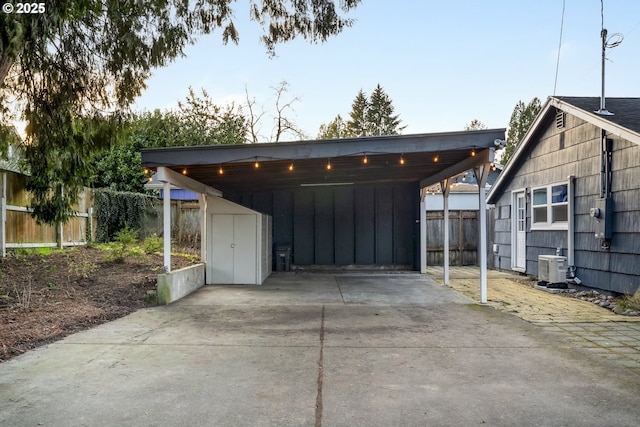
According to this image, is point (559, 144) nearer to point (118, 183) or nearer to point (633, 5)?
point (633, 5)

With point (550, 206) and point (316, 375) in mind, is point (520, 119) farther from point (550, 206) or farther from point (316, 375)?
point (316, 375)

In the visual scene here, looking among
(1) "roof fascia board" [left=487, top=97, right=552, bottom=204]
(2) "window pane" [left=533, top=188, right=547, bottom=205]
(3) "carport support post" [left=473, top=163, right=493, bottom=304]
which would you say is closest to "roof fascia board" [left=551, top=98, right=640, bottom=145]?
(1) "roof fascia board" [left=487, top=97, right=552, bottom=204]

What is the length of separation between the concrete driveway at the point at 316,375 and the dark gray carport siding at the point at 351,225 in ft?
19.1

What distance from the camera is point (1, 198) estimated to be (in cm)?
811

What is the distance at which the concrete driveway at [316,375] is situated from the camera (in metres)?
2.70

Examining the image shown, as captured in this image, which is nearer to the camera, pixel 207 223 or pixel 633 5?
pixel 633 5

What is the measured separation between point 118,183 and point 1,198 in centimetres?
900

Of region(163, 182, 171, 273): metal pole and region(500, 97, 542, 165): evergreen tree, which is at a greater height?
region(500, 97, 542, 165): evergreen tree

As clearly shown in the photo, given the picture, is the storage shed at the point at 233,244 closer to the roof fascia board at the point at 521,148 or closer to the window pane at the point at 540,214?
the window pane at the point at 540,214

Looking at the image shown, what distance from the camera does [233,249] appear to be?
922 centimetres

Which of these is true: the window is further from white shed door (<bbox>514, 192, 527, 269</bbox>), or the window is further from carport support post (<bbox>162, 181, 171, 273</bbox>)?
carport support post (<bbox>162, 181, 171, 273</bbox>)

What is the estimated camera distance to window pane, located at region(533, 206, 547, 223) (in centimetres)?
983

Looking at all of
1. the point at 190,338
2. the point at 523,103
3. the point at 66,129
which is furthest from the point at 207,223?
the point at 523,103

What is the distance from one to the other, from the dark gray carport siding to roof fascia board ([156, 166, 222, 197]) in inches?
103
